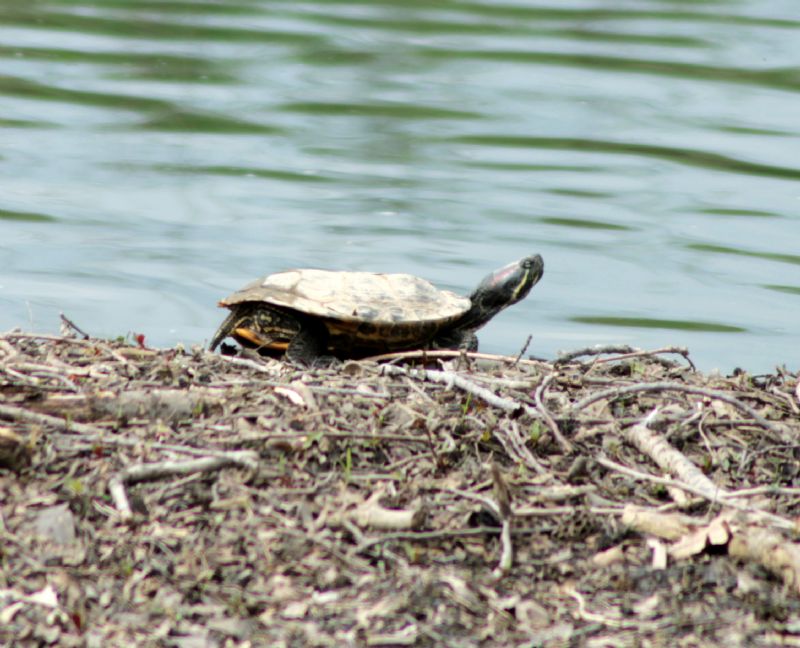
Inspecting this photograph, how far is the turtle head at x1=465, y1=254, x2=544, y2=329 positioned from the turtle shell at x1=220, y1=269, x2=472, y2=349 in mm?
326

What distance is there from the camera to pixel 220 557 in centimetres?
299

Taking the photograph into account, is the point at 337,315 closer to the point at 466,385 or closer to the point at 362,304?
the point at 362,304

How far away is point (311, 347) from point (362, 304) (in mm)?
271

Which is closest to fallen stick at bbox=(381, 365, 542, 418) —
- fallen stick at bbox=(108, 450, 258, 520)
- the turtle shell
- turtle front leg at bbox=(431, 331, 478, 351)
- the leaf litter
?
the leaf litter

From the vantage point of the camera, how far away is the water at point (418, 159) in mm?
7379

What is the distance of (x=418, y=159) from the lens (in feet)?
34.0

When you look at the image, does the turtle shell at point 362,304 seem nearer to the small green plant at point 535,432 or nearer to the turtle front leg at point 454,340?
the turtle front leg at point 454,340

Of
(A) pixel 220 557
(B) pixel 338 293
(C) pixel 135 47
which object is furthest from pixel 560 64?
(A) pixel 220 557

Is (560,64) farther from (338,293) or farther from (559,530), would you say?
(559,530)

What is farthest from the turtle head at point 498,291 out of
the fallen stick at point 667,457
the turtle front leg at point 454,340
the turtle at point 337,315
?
the fallen stick at point 667,457

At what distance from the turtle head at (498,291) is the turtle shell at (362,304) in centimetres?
33

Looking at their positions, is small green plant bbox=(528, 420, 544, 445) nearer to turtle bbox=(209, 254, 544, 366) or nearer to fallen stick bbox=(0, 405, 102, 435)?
fallen stick bbox=(0, 405, 102, 435)

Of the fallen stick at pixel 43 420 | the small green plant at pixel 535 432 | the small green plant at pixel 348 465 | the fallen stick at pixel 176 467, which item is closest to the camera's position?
the fallen stick at pixel 176 467

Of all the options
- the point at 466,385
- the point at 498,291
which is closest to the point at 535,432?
the point at 466,385
